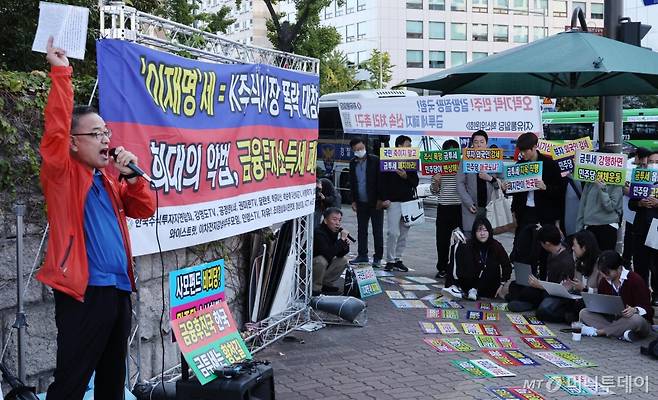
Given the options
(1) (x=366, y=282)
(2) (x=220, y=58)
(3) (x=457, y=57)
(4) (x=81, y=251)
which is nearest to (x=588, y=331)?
(1) (x=366, y=282)

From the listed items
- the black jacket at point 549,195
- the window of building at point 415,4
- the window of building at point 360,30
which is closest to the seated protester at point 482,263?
the black jacket at point 549,195

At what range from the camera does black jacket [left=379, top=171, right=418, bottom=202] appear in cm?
1148

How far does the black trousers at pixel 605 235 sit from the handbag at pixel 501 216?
3.80 feet

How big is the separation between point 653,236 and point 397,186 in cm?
376

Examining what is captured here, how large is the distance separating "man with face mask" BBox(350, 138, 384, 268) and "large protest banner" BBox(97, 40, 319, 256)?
11.6 ft

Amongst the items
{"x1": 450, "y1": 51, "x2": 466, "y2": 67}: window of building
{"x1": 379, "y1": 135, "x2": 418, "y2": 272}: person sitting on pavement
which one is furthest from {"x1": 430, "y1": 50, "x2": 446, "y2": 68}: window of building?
{"x1": 379, "y1": 135, "x2": 418, "y2": 272}: person sitting on pavement

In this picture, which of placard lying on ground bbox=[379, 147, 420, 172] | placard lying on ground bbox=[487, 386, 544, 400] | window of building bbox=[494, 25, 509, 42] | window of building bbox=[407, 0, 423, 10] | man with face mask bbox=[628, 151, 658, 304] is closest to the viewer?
placard lying on ground bbox=[487, 386, 544, 400]

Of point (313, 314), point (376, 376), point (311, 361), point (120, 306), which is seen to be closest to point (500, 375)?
point (376, 376)

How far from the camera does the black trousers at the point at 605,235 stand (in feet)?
30.3

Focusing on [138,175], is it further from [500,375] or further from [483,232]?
[483,232]

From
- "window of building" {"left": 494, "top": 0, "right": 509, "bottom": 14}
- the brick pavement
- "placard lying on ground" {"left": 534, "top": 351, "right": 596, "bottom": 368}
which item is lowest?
"placard lying on ground" {"left": 534, "top": 351, "right": 596, "bottom": 368}

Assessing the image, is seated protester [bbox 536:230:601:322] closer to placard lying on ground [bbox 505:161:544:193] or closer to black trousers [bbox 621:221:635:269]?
placard lying on ground [bbox 505:161:544:193]

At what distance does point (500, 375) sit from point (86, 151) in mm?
4035

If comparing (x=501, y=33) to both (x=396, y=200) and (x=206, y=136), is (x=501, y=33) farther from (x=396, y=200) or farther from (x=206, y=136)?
(x=206, y=136)
